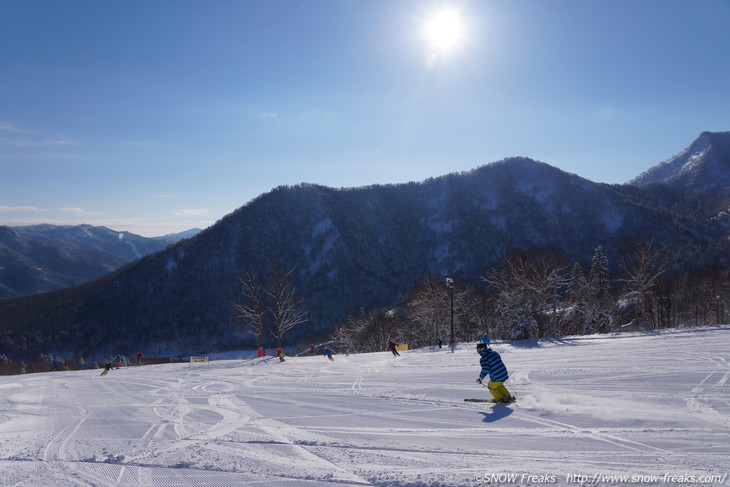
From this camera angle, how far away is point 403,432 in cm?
737

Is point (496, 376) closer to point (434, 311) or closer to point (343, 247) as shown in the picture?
point (434, 311)

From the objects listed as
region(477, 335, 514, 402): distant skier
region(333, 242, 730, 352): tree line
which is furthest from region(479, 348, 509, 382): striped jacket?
region(333, 242, 730, 352): tree line

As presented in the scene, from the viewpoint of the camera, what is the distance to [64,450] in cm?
728

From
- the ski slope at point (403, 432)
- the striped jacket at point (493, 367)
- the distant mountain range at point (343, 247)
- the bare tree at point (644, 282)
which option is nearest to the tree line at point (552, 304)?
the bare tree at point (644, 282)

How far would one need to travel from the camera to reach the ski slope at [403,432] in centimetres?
546

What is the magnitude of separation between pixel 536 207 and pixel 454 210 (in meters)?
32.6

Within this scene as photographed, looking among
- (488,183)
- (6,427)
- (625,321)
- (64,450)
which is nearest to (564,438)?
(64,450)

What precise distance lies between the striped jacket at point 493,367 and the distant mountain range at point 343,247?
110467 millimetres

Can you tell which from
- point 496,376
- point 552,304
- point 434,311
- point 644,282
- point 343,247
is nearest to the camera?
point 496,376

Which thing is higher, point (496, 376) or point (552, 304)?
point (552, 304)

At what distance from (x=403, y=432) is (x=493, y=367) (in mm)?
2786

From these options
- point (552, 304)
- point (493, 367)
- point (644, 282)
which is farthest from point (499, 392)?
point (644, 282)

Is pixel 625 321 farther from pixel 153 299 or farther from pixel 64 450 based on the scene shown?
pixel 153 299

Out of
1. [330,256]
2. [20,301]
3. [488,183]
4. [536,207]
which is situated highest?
[488,183]
